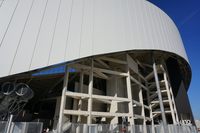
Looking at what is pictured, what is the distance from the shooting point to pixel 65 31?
1559 centimetres

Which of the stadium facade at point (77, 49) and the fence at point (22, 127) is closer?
the fence at point (22, 127)

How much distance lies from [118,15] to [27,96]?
1568 centimetres

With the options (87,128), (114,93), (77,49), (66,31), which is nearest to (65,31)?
(66,31)

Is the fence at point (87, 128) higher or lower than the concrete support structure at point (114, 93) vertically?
lower

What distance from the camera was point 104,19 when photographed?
61.0 ft

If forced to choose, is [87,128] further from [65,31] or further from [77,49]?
[65,31]

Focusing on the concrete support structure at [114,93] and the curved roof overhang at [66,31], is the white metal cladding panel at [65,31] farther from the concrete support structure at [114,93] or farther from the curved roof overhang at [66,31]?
the concrete support structure at [114,93]

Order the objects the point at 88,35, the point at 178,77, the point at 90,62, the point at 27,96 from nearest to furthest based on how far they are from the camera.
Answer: the point at 27,96 < the point at 88,35 < the point at 90,62 < the point at 178,77

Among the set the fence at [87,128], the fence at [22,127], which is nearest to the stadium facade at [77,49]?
the fence at [87,128]

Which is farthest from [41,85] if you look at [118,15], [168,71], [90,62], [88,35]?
[168,71]

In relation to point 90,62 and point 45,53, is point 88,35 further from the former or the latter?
point 45,53

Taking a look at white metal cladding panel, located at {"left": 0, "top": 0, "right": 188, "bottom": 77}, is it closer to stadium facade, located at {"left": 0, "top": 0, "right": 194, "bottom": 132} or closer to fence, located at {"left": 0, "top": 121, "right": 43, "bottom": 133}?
stadium facade, located at {"left": 0, "top": 0, "right": 194, "bottom": 132}

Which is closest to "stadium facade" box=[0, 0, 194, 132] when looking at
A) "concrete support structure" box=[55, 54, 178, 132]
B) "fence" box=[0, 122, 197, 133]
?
"concrete support structure" box=[55, 54, 178, 132]

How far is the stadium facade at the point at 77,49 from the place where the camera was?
1298 cm
